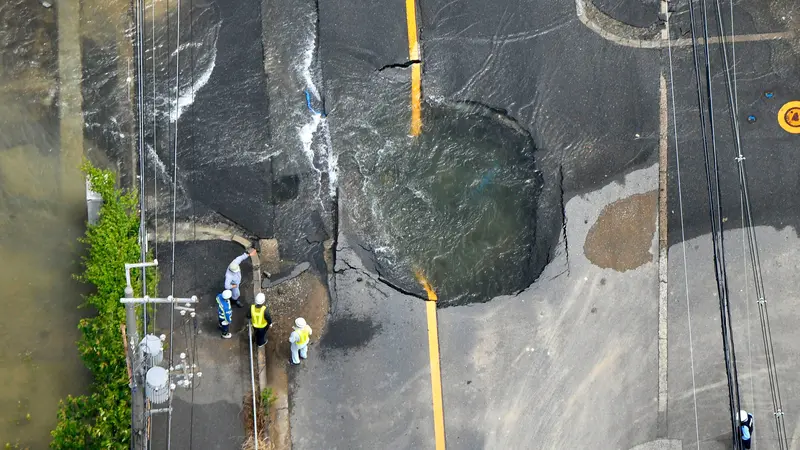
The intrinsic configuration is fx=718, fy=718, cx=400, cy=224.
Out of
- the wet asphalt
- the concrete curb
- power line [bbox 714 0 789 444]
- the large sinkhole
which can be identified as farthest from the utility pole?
power line [bbox 714 0 789 444]

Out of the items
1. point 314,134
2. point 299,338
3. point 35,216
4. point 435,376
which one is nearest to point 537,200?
point 435,376

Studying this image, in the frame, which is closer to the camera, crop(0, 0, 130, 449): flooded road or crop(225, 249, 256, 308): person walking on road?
crop(225, 249, 256, 308): person walking on road

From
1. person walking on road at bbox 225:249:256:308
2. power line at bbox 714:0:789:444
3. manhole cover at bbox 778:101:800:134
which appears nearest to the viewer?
person walking on road at bbox 225:249:256:308

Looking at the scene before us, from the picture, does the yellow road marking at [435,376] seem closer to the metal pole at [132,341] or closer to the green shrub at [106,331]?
the green shrub at [106,331]

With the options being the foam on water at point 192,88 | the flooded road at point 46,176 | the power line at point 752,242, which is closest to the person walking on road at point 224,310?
the flooded road at point 46,176

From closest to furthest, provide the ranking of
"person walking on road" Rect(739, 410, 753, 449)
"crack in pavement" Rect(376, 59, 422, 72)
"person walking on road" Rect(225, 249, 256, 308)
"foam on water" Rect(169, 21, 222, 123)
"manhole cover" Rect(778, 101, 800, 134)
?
Answer: "person walking on road" Rect(225, 249, 256, 308)
"person walking on road" Rect(739, 410, 753, 449)
"foam on water" Rect(169, 21, 222, 123)
"crack in pavement" Rect(376, 59, 422, 72)
"manhole cover" Rect(778, 101, 800, 134)

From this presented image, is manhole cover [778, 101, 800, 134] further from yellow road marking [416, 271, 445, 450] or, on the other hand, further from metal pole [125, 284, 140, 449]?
metal pole [125, 284, 140, 449]

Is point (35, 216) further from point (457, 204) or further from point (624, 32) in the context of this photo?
point (624, 32)
